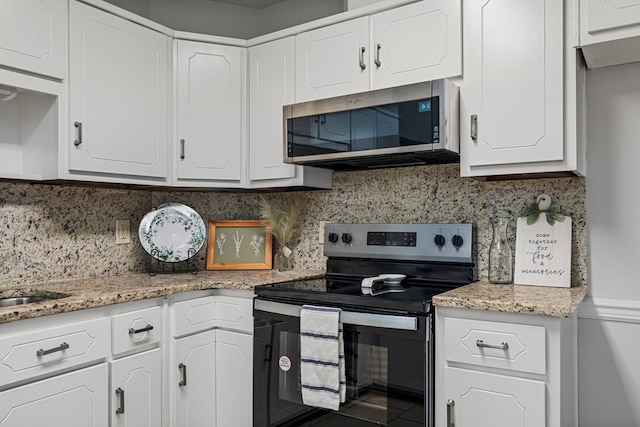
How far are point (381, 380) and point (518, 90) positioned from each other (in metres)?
1.22

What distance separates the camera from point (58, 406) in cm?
178

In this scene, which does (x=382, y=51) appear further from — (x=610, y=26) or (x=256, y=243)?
(x=256, y=243)

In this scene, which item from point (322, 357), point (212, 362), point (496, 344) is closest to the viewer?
point (496, 344)

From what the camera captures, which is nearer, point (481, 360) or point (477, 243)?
point (481, 360)

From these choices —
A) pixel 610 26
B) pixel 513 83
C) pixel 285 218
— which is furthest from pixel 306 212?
pixel 610 26

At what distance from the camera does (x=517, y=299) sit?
171cm

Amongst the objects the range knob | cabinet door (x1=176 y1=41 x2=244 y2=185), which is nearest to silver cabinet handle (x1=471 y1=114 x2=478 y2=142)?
the range knob

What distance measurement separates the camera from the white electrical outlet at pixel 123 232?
8.88ft

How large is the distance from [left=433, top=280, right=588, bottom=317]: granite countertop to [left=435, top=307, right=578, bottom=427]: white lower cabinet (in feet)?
0.11

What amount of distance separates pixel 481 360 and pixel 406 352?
0.26 meters

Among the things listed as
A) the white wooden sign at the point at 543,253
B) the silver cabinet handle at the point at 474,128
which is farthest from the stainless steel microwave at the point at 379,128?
the white wooden sign at the point at 543,253

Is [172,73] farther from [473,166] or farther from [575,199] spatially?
[575,199]

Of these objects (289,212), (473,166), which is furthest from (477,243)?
(289,212)

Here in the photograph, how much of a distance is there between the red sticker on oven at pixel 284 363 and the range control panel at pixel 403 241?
0.70 meters
